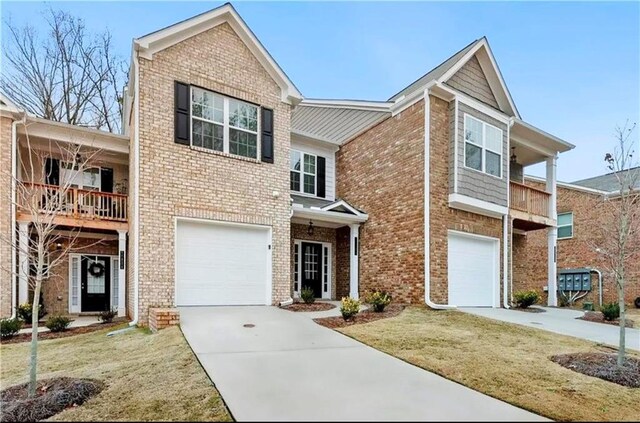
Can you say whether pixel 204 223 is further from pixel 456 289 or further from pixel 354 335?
pixel 456 289


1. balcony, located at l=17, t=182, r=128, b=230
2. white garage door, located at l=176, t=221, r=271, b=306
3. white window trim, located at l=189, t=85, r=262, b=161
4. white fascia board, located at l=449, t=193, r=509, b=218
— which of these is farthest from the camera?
balcony, located at l=17, t=182, r=128, b=230

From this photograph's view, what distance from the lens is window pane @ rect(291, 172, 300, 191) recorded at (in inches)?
577

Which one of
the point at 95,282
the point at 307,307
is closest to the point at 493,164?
the point at 307,307

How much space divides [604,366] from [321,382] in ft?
16.9

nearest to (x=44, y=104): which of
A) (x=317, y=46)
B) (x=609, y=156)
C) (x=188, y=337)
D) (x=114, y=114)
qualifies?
(x=114, y=114)

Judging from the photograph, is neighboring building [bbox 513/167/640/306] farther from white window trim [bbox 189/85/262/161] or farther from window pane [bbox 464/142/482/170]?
white window trim [bbox 189/85/262/161]

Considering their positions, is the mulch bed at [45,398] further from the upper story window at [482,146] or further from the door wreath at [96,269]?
the upper story window at [482,146]

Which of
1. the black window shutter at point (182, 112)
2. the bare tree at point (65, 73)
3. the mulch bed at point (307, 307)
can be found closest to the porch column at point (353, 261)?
the mulch bed at point (307, 307)

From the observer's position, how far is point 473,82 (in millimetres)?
13375

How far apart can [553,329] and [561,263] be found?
12.8 meters

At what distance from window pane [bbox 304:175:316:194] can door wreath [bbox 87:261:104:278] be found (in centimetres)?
776

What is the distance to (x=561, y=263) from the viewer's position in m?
20.6

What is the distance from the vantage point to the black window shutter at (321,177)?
15.3 meters

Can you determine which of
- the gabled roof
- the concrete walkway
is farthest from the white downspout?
the gabled roof
